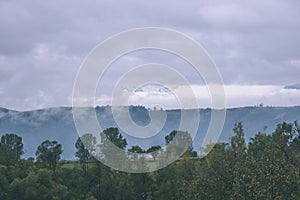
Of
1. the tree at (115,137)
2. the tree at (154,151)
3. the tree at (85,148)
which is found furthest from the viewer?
the tree at (115,137)

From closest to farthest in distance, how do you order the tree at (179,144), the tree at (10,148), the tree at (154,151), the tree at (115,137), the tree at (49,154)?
the tree at (179,144) → the tree at (154,151) → the tree at (115,137) → the tree at (49,154) → the tree at (10,148)

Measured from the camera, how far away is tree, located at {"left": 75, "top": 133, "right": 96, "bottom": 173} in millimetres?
80438

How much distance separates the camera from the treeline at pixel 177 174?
156 feet

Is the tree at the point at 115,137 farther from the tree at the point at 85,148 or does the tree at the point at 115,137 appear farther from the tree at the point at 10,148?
the tree at the point at 10,148

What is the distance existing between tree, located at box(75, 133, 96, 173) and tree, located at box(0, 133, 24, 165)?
9673 millimetres

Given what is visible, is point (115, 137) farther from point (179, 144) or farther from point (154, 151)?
point (179, 144)

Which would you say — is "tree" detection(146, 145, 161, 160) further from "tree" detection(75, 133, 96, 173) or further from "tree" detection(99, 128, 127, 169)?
"tree" detection(75, 133, 96, 173)

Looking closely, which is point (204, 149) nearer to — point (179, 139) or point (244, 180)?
point (179, 139)

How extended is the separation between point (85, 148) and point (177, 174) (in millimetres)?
23285

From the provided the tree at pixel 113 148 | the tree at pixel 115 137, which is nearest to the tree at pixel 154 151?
the tree at pixel 113 148

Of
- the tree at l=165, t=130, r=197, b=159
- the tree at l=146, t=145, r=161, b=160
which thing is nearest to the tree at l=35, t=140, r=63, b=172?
the tree at l=146, t=145, r=161, b=160

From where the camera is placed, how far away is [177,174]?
6750 cm

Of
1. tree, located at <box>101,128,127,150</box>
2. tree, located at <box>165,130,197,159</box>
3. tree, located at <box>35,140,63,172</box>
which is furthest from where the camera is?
tree, located at <box>35,140,63,172</box>

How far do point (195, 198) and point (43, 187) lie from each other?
98.0 feet
